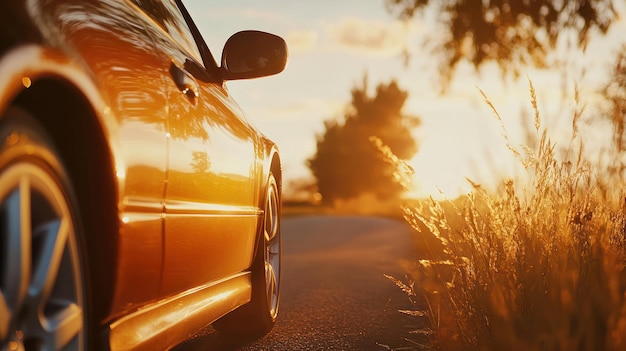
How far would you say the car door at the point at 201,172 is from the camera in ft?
9.84

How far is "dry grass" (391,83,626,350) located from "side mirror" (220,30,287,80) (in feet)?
3.48

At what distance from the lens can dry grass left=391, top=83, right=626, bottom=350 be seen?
3.06m

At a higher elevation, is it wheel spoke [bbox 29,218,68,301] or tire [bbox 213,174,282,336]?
wheel spoke [bbox 29,218,68,301]

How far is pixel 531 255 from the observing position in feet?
11.3

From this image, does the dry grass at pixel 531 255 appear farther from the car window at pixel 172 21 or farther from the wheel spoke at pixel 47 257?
the wheel spoke at pixel 47 257

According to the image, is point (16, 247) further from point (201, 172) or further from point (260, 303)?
point (260, 303)

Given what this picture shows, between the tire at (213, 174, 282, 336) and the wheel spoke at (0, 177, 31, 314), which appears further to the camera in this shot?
the tire at (213, 174, 282, 336)

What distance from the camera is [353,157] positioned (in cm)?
4556

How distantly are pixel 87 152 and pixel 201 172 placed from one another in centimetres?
95

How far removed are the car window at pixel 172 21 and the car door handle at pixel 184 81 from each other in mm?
249

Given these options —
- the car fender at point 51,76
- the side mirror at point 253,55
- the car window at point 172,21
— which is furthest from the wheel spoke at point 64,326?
the side mirror at point 253,55

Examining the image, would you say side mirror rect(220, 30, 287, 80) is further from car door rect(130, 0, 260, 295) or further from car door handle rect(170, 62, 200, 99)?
car door handle rect(170, 62, 200, 99)

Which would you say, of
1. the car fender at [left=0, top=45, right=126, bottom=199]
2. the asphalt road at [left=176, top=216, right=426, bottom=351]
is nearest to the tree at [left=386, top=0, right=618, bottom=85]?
the asphalt road at [left=176, top=216, right=426, bottom=351]

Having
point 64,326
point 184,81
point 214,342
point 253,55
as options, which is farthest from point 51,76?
point 214,342
